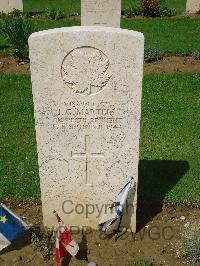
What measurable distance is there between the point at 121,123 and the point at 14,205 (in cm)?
190

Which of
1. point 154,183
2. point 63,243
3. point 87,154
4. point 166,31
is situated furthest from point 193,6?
point 63,243

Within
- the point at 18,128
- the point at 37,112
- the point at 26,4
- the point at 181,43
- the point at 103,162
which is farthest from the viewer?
the point at 26,4

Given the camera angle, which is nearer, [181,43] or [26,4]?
[181,43]

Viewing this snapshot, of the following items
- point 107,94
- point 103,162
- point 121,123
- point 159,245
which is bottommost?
point 159,245

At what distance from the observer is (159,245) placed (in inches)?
185

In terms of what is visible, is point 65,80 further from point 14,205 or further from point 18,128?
point 18,128

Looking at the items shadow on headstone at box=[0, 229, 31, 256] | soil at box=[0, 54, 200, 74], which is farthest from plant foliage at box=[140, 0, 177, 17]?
shadow on headstone at box=[0, 229, 31, 256]

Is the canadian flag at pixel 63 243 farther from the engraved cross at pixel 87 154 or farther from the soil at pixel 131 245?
the engraved cross at pixel 87 154

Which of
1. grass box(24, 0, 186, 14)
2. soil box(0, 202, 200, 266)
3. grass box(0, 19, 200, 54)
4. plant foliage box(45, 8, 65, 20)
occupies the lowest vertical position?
soil box(0, 202, 200, 266)

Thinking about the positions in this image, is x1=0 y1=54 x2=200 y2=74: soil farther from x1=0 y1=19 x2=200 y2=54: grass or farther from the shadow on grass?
the shadow on grass

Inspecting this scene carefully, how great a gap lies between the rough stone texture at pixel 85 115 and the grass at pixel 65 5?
10.9m

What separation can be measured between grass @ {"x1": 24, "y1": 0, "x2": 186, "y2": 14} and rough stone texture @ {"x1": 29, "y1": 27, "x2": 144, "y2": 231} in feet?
35.7

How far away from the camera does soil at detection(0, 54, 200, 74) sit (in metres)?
9.54

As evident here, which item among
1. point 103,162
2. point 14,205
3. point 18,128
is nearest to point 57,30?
point 103,162
